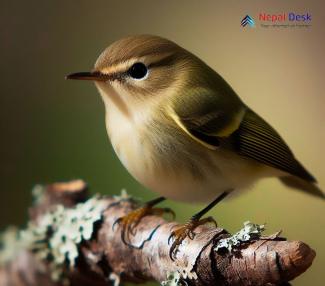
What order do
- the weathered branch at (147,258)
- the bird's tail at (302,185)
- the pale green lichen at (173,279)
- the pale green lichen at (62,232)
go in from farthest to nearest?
the pale green lichen at (62,232) < the bird's tail at (302,185) < the pale green lichen at (173,279) < the weathered branch at (147,258)

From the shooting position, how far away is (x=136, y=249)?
3.73ft

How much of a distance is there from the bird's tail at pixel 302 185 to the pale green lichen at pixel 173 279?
1.11ft

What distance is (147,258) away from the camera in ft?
3.60

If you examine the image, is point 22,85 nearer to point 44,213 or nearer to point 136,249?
point 44,213

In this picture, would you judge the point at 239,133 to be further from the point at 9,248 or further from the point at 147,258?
the point at 9,248

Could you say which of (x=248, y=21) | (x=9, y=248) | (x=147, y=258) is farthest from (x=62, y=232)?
(x=248, y=21)

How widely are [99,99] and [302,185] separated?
656 mm

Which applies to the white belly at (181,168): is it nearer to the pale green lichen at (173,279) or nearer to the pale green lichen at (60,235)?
the pale green lichen at (173,279)

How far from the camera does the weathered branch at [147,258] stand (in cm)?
79

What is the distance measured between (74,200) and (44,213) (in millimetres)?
89

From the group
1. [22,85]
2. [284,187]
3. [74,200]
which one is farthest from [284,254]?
[22,85]

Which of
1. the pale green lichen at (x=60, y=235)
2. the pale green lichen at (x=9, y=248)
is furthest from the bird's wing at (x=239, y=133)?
the pale green lichen at (x=9, y=248)

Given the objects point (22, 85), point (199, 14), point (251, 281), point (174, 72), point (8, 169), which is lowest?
point (8, 169)

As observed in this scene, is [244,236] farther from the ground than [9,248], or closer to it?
farther from the ground
